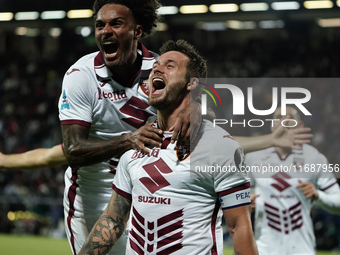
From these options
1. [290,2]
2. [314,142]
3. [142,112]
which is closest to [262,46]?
[290,2]

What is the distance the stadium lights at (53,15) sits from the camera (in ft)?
49.7

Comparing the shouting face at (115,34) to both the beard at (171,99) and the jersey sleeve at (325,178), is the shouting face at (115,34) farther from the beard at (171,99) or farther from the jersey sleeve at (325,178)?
the jersey sleeve at (325,178)

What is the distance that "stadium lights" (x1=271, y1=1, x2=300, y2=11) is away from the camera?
535 inches

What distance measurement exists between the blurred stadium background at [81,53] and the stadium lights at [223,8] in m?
0.03

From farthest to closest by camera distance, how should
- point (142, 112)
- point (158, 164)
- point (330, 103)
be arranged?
point (330, 103), point (142, 112), point (158, 164)

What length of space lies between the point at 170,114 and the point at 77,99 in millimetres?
906

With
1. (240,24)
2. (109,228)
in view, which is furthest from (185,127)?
(240,24)

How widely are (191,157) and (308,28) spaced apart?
47.3 feet

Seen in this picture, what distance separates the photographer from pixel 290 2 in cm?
1371

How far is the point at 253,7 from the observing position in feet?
46.5

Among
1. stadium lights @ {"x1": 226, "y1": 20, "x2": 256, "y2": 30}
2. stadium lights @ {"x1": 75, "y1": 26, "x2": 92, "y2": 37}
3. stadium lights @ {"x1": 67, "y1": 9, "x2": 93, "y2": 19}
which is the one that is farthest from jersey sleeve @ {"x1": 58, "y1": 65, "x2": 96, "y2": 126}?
stadium lights @ {"x1": 75, "y1": 26, "x2": 92, "y2": 37}

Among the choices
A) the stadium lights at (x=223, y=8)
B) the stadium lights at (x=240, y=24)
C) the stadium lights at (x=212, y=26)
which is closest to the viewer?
the stadium lights at (x=223, y=8)

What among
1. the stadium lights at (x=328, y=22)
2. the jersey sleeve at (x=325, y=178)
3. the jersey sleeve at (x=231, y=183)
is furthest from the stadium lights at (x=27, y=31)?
the jersey sleeve at (x=231, y=183)

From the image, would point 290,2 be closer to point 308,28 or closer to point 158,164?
point 308,28
